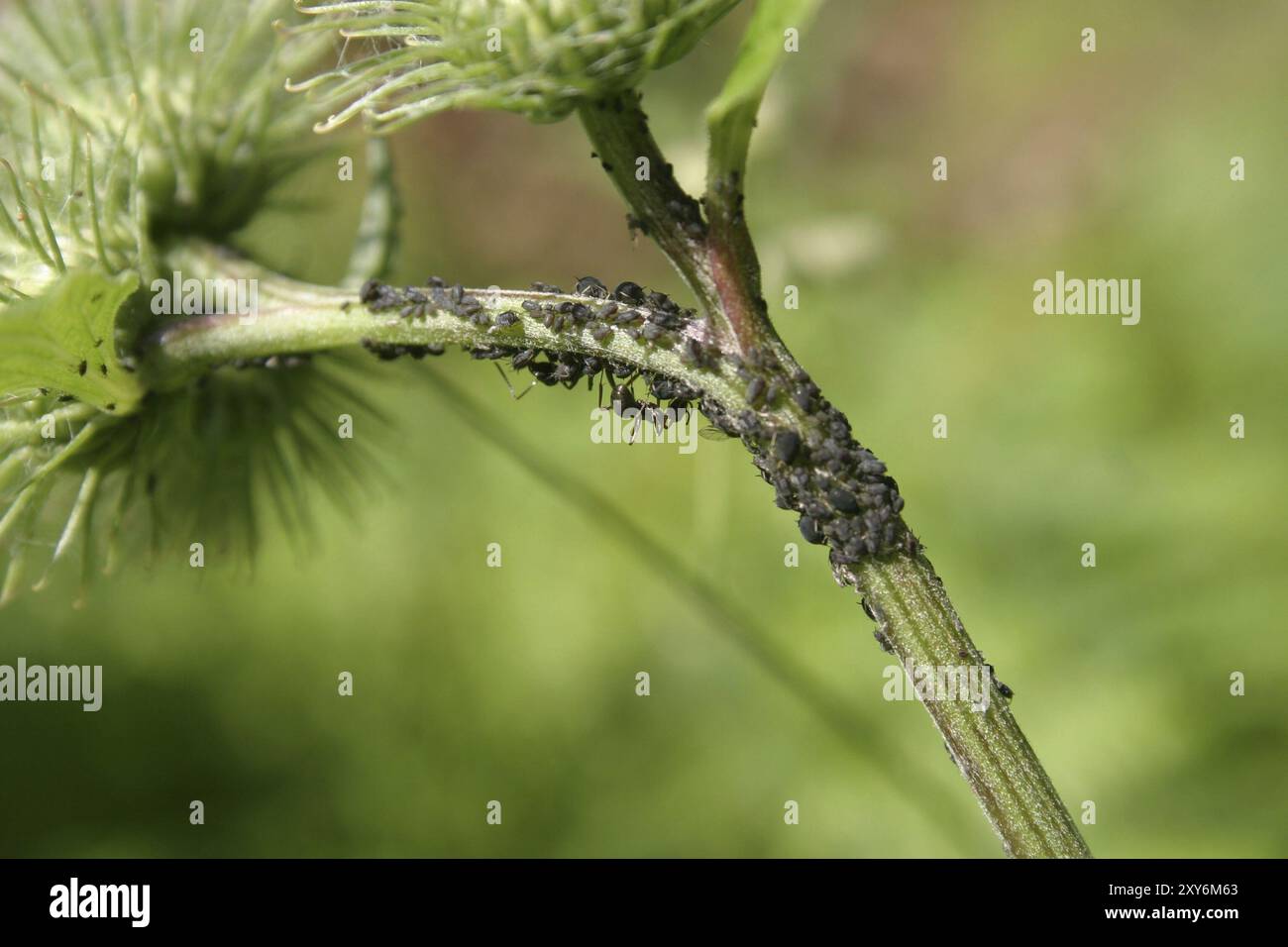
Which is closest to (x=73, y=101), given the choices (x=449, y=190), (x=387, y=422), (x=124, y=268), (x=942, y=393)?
(x=124, y=268)

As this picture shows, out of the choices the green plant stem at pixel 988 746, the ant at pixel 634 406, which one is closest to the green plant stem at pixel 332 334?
the ant at pixel 634 406

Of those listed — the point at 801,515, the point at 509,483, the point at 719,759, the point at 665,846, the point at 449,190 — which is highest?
the point at 449,190

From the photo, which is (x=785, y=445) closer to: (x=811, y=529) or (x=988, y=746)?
(x=811, y=529)

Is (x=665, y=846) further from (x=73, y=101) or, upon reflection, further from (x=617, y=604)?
(x=73, y=101)

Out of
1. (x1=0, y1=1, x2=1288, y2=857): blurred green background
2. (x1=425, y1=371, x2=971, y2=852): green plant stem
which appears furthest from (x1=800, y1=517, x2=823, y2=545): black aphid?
(x1=425, y1=371, x2=971, y2=852): green plant stem

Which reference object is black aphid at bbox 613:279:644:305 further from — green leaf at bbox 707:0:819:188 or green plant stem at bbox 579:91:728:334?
green leaf at bbox 707:0:819:188
